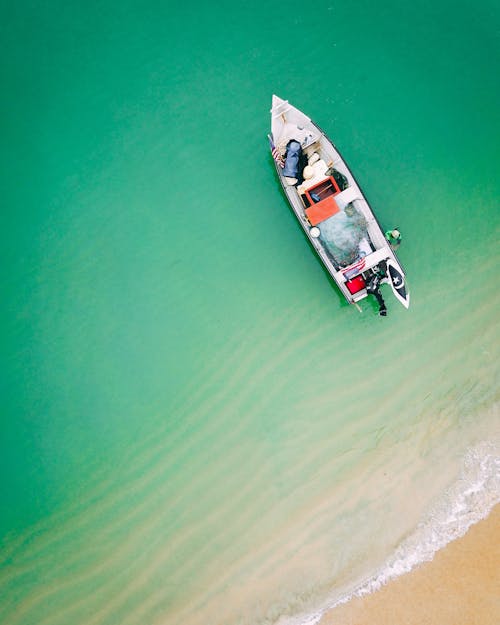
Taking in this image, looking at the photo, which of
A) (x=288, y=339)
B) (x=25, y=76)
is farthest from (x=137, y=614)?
(x=25, y=76)

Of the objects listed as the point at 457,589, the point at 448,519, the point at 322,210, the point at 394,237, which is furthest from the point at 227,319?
the point at 457,589

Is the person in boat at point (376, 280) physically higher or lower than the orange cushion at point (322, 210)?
lower

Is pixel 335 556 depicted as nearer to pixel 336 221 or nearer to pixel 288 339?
pixel 288 339

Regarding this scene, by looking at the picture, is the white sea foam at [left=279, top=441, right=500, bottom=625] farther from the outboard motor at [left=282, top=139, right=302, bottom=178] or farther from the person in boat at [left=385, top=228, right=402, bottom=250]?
the outboard motor at [left=282, top=139, right=302, bottom=178]

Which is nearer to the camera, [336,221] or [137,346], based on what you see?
[336,221]

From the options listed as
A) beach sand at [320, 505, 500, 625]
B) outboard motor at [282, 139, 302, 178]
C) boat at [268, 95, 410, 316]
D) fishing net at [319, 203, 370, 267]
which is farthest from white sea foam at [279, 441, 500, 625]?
outboard motor at [282, 139, 302, 178]

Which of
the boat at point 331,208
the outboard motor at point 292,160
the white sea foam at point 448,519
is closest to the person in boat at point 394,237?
the boat at point 331,208

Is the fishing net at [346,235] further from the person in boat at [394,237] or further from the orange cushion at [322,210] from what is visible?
the person in boat at [394,237]
